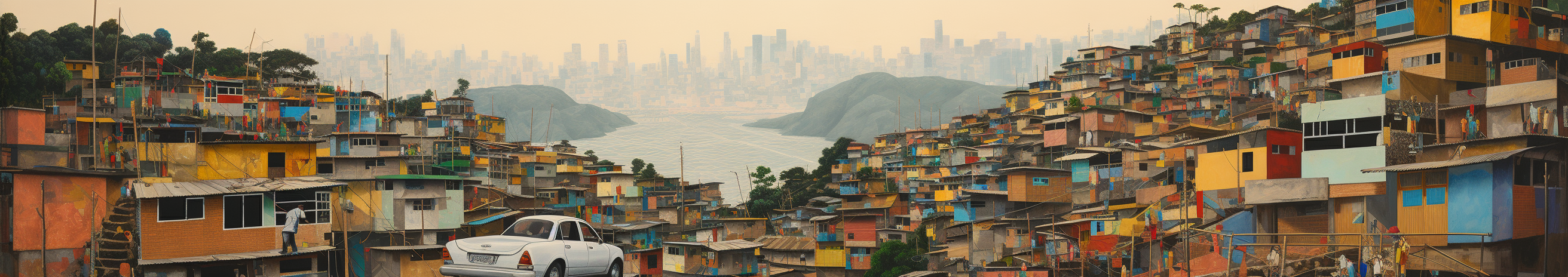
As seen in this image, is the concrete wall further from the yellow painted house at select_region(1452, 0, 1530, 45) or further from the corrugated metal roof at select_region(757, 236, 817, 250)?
the yellow painted house at select_region(1452, 0, 1530, 45)

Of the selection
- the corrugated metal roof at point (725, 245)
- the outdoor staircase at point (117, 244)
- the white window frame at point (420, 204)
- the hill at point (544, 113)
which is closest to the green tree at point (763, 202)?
the corrugated metal roof at point (725, 245)

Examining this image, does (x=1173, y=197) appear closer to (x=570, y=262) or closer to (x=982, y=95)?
(x=570, y=262)

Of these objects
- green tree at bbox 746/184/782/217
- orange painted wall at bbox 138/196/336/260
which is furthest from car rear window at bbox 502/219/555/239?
green tree at bbox 746/184/782/217

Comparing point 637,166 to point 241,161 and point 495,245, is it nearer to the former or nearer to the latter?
point 241,161

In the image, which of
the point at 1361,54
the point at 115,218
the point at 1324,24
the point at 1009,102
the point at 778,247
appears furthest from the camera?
the point at 1009,102

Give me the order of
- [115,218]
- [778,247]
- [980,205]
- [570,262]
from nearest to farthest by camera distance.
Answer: [570,262]
[115,218]
[980,205]
[778,247]

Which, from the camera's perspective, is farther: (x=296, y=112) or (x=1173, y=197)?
(x=296, y=112)

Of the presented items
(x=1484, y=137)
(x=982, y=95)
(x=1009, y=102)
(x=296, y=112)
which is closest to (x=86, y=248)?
(x=296, y=112)
